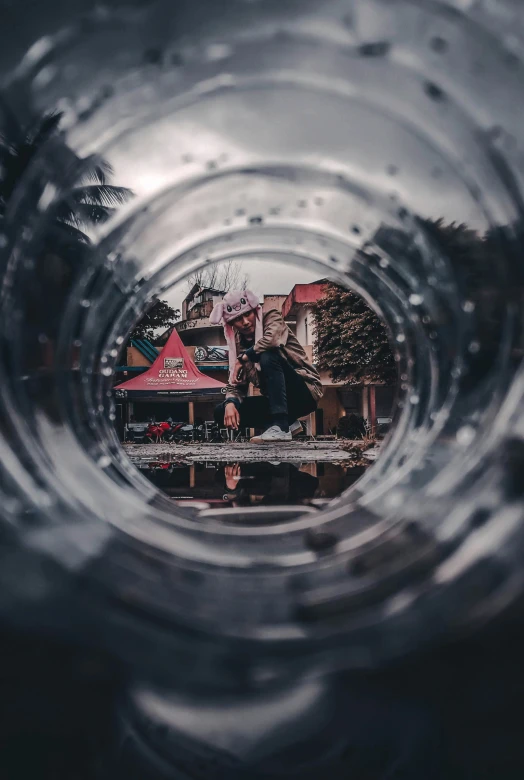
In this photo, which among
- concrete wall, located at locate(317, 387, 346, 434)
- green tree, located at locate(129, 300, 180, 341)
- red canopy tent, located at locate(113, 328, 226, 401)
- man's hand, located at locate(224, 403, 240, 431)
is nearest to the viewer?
man's hand, located at locate(224, 403, 240, 431)

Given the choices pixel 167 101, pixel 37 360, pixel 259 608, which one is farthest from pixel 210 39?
pixel 259 608

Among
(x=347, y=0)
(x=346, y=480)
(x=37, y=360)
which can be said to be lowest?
(x=346, y=480)

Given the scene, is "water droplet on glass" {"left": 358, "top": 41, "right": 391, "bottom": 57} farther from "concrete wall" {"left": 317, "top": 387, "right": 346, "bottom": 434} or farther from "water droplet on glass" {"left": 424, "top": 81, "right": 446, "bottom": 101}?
"concrete wall" {"left": 317, "top": 387, "right": 346, "bottom": 434}

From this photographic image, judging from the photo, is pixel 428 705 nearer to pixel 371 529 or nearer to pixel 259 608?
pixel 259 608

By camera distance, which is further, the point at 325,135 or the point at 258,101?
the point at 325,135

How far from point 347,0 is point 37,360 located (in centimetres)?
104

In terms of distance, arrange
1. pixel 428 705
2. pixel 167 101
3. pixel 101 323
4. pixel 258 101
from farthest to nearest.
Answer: pixel 101 323, pixel 258 101, pixel 167 101, pixel 428 705

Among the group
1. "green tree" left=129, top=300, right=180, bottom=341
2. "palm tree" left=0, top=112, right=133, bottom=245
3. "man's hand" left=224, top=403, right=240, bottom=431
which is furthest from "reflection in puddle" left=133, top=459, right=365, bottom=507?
"green tree" left=129, top=300, right=180, bottom=341

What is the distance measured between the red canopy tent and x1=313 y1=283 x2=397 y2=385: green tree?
318 centimetres

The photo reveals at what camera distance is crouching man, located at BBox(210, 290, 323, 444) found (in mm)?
6473

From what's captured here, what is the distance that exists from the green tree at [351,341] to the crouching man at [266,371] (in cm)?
679

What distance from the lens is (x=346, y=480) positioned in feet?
15.8

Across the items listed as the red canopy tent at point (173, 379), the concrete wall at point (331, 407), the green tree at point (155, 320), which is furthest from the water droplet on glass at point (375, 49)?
the concrete wall at point (331, 407)

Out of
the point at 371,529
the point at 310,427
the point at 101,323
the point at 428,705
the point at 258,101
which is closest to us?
the point at 428,705
